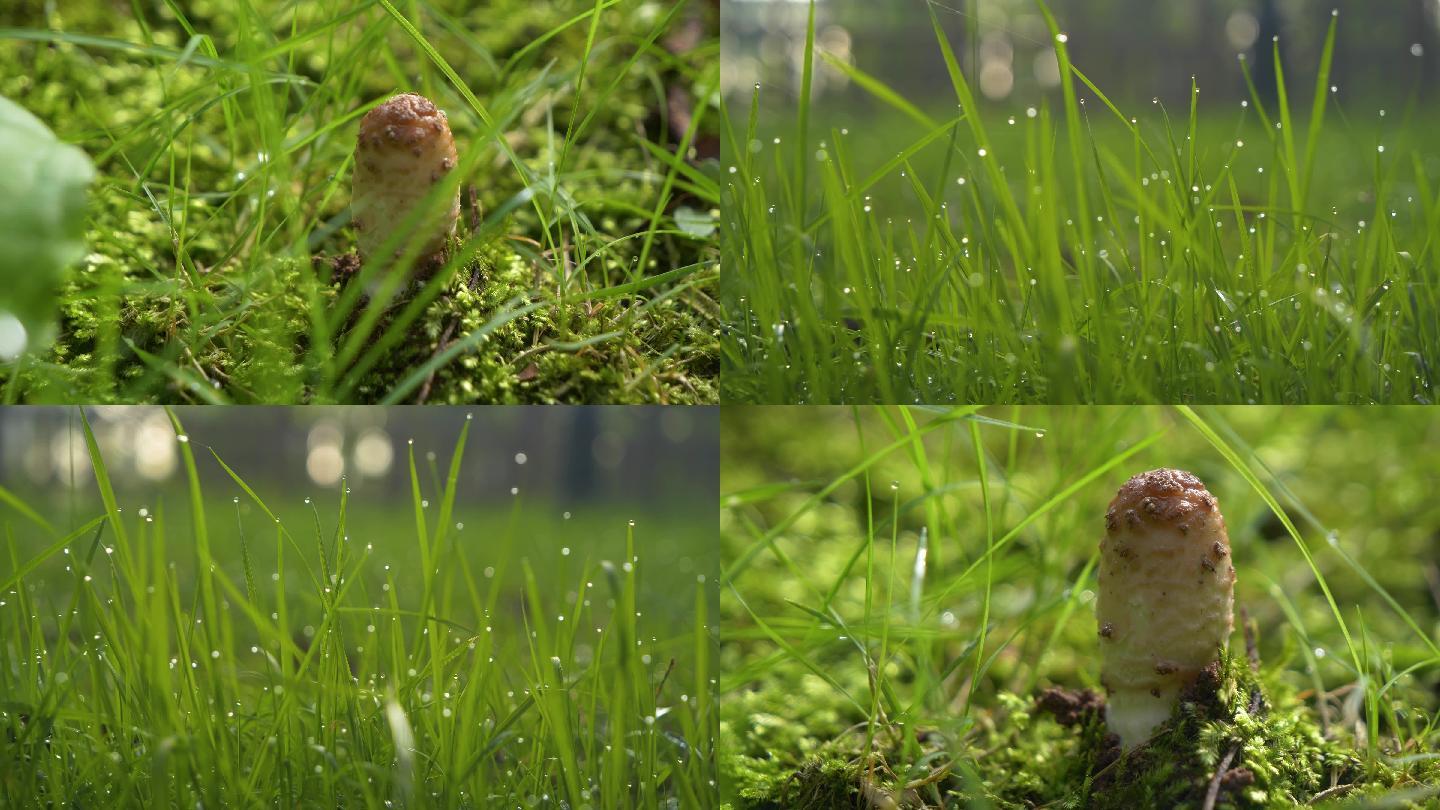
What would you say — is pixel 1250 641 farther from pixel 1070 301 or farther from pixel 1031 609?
pixel 1070 301

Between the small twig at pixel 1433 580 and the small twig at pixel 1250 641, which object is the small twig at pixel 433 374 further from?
the small twig at pixel 1433 580

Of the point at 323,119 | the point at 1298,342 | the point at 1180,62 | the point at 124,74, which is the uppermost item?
the point at 1180,62

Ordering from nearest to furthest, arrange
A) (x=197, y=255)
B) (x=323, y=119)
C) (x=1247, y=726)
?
1. (x=1247, y=726)
2. (x=197, y=255)
3. (x=323, y=119)

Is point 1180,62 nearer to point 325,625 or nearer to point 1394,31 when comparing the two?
point 1394,31

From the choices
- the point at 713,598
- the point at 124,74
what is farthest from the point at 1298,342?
the point at 124,74

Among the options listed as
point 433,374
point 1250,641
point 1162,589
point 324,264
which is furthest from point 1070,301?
point 324,264

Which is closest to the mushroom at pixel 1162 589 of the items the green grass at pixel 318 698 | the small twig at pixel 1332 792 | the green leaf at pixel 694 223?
the small twig at pixel 1332 792
